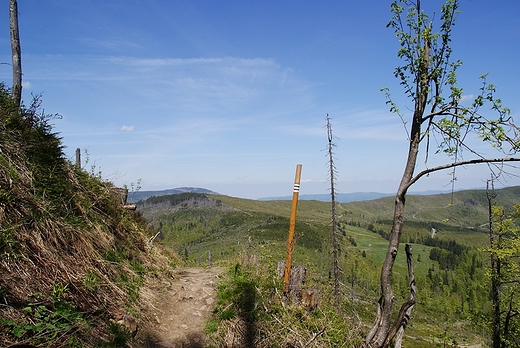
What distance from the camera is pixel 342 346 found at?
6246 millimetres

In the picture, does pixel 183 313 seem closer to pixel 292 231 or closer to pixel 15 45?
pixel 292 231

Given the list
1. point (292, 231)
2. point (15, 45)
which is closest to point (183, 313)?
point (292, 231)

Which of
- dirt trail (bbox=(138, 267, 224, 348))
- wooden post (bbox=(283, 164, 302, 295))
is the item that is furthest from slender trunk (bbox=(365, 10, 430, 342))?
dirt trail (bbox=(138, 267, 224, 348))

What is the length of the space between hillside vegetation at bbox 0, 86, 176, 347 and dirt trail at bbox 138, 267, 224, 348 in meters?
0.50

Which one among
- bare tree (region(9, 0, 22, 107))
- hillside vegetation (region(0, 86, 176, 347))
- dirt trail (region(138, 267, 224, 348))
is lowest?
dirt trail (region(138, 267, 224, 348))

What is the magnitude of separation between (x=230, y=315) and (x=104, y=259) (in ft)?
10.4

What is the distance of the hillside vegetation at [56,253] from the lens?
14.8ft

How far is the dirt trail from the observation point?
6168mm

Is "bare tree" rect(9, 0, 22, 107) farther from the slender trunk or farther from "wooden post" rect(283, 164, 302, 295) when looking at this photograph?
A: the slender trunk

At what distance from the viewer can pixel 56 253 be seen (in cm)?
573

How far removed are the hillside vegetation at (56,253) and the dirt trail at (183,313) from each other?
1.63 ft

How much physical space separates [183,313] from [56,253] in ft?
10.4

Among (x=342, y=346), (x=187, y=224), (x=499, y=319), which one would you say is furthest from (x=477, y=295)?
(x=187, y=224)

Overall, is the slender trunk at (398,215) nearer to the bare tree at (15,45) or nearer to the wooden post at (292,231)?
the wooden post at (292,231)
